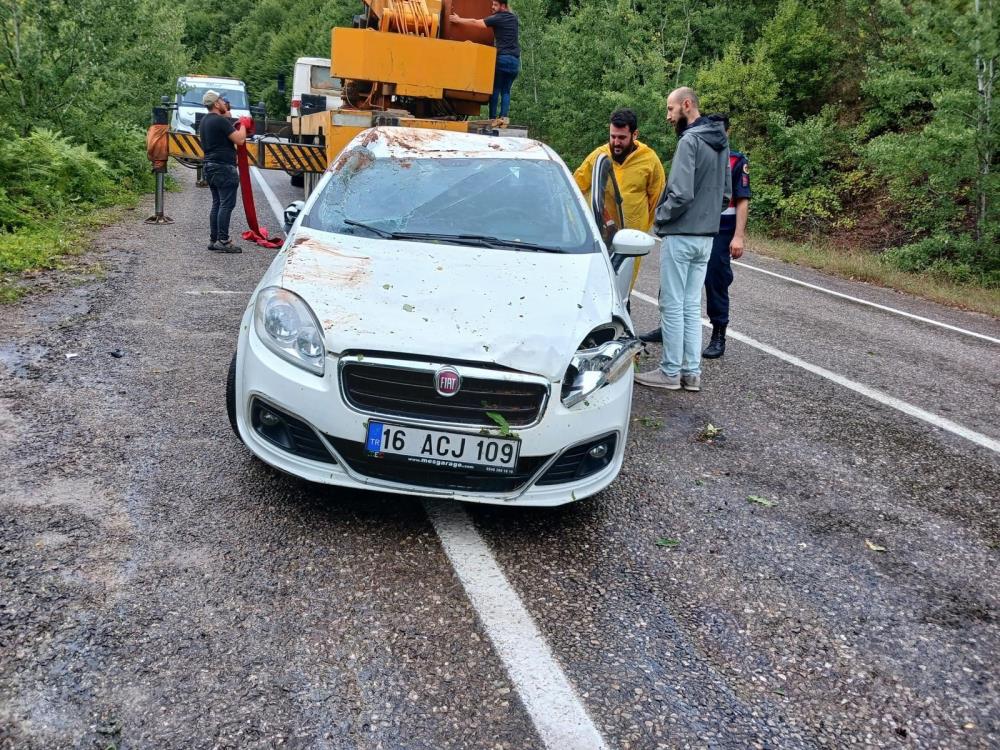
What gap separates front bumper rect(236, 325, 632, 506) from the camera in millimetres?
3338

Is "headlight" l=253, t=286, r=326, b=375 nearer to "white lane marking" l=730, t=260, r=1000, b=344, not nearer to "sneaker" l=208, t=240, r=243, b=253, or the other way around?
"sneaker" l=208, t=240, r=243, b=253

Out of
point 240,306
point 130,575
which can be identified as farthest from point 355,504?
point 240,306

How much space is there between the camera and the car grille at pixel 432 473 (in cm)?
335

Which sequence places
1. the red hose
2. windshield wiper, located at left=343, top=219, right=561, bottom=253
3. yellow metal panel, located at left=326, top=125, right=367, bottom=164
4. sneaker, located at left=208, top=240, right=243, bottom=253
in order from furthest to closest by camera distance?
yellow metal panel, located at left=326, top=125, right=367, bottom=164 → the red hose → sneaker, located at left=208, top=240, right=243, bottom=253 → windshield wiper, located at left=343, top=219, right=561, bottom=253

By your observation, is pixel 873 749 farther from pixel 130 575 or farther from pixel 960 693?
pixel 130 575

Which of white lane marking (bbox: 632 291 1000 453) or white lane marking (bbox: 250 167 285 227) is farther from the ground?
white lane marking (bbox: 632 291 1000 453)

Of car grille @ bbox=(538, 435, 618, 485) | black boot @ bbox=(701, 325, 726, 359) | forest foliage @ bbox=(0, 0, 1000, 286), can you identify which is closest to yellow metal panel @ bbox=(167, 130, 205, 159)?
forest foliage @ bbox=(0, 0, 1000, 286)

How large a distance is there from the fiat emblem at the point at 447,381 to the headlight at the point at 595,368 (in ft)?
1.49

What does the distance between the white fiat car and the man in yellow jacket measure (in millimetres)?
2392

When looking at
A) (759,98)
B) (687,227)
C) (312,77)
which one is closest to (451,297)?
(687,227)

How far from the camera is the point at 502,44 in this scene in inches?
474

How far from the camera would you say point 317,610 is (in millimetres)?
2906

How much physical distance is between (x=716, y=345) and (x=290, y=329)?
4.27 metres

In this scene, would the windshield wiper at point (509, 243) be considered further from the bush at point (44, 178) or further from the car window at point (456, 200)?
the bush at point (44, 178)
